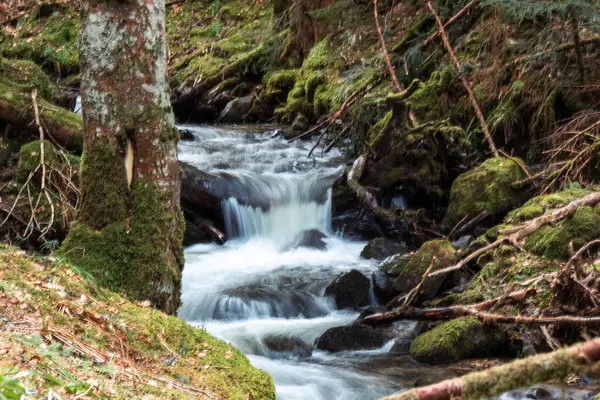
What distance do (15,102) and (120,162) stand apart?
12.7 feet

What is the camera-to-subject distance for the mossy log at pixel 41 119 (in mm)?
7500

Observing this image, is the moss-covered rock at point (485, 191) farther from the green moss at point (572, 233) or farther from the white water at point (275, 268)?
the green moss at point (572, 233)

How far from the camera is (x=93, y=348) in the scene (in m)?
2.86

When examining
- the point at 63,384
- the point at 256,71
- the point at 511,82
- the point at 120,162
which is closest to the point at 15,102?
the point at 120,162

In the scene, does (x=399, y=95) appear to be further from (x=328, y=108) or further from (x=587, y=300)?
(x=587, y=300)

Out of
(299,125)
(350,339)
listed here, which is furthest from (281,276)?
(299,125)

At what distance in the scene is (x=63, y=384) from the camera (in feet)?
7.34

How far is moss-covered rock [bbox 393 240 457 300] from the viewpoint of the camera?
702cm

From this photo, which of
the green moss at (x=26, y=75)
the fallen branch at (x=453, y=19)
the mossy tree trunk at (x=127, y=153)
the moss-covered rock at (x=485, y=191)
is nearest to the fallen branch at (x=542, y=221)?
the moss-covered rock at (x=485, y=191)

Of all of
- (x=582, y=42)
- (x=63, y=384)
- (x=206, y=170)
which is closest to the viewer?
(x=63, y=384)

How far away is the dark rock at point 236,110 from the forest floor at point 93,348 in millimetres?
12209

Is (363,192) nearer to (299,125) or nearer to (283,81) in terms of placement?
(299,125)

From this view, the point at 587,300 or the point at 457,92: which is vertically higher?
the point at 457,92

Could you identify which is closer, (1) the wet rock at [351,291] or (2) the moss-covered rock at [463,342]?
(2) the moss-covered rock at [463,342]
